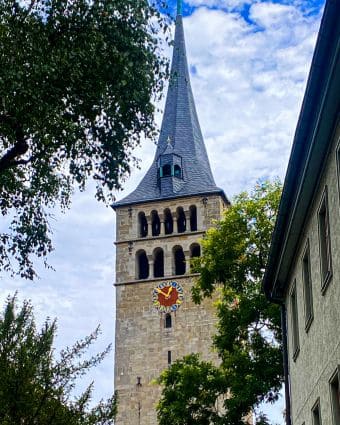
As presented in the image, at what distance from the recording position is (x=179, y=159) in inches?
2596

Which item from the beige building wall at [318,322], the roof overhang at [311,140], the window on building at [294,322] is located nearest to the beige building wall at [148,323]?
the window on building at [294,322]

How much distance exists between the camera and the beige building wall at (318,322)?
43.6 ft

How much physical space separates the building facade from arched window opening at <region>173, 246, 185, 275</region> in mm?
39436

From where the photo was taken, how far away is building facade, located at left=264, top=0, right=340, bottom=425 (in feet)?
38.4

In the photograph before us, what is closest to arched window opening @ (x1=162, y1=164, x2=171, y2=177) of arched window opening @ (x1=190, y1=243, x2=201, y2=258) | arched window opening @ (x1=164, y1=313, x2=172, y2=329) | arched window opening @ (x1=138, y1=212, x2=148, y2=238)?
arched window opening @ (x1=138, y1=212, x2=148, y2=238)

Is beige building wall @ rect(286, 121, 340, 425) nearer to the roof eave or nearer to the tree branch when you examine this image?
the tree branch

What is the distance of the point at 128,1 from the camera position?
599 inches

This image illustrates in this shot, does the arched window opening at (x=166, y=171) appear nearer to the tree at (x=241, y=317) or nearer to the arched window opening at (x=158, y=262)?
the arched window opening at (x=158, y=262)

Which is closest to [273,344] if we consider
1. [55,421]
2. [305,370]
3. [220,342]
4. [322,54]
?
[220,342]

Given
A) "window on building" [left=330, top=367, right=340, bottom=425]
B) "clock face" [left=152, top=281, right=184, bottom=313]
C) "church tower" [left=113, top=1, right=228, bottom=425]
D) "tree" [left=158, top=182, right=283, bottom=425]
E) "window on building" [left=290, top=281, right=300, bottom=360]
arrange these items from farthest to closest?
"clock face" [left=152, top=281, right=184, bottom=313] → "church tower" [left=113, top=1, right=228, bottom=425] → "tree" [left=158, top=182, right=283, bottom=425] → "window on building" [left=290, top=281, right=300, bottom=360] → "window on building" [left=330, top=367, right=340, bottom=425]

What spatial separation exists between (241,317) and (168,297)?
1163 inches

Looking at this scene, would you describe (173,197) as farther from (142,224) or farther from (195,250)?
(195,250)

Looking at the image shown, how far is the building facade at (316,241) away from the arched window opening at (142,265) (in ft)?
132

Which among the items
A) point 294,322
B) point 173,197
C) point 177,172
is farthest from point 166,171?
point 294,322
